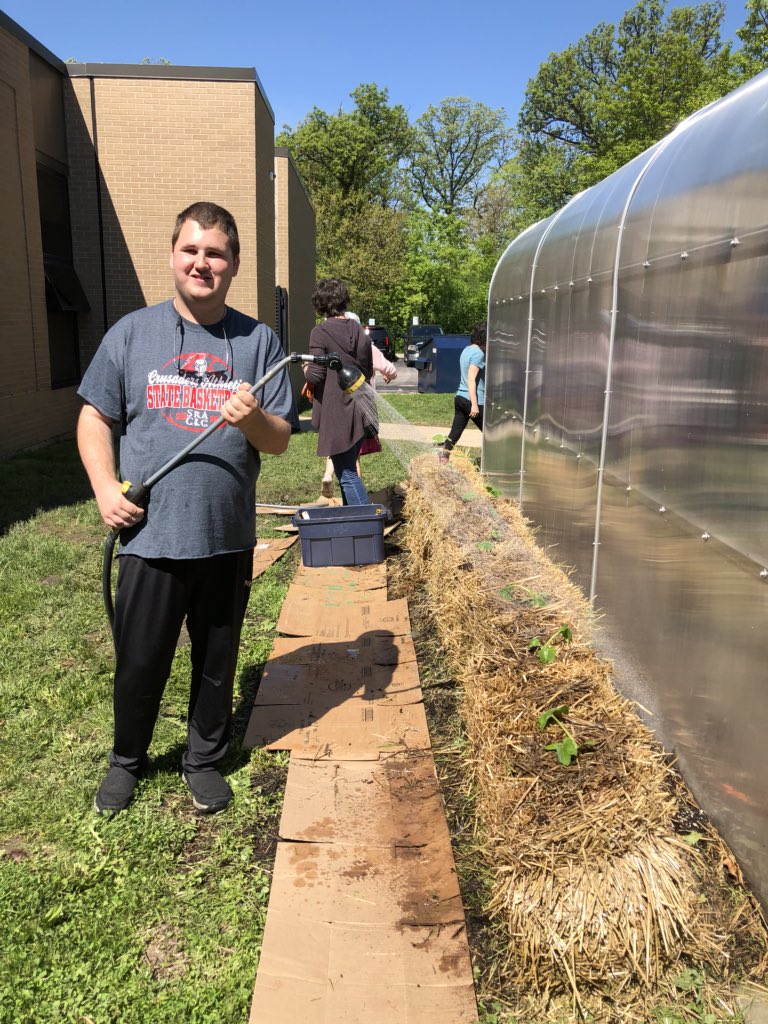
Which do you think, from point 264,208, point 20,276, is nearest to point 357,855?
point 20,276

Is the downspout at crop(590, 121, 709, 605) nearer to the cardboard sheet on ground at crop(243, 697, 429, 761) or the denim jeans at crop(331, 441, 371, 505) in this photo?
the cardboard sheet on ground at crop(243, 697, 429, 761)

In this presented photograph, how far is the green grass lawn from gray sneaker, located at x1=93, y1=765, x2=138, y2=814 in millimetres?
45

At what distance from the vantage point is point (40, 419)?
11914 mm

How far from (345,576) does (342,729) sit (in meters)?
2.41

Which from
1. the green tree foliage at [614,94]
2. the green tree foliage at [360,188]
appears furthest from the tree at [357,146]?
the green tree foliage at [614,94]

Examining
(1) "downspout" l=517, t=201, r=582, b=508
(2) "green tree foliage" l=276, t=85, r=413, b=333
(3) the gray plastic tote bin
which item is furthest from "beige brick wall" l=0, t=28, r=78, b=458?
(2) "green tree foliage" l=276, t=85, r=413, b=333

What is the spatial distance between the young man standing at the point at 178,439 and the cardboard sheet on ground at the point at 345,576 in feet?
9.55

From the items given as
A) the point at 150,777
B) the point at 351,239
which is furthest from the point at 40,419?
the point at 351,239

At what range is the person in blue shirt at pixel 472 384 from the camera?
9.09 meters

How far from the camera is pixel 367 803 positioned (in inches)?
132

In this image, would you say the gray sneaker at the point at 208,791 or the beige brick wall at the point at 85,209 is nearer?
the gray sneaker at the point at 208,791

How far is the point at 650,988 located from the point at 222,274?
262 centimetres

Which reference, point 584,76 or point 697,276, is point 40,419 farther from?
point 584,76

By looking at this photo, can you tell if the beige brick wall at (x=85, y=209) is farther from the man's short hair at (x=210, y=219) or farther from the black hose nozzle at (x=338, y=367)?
the man's short hair at (x=210, y=219)
